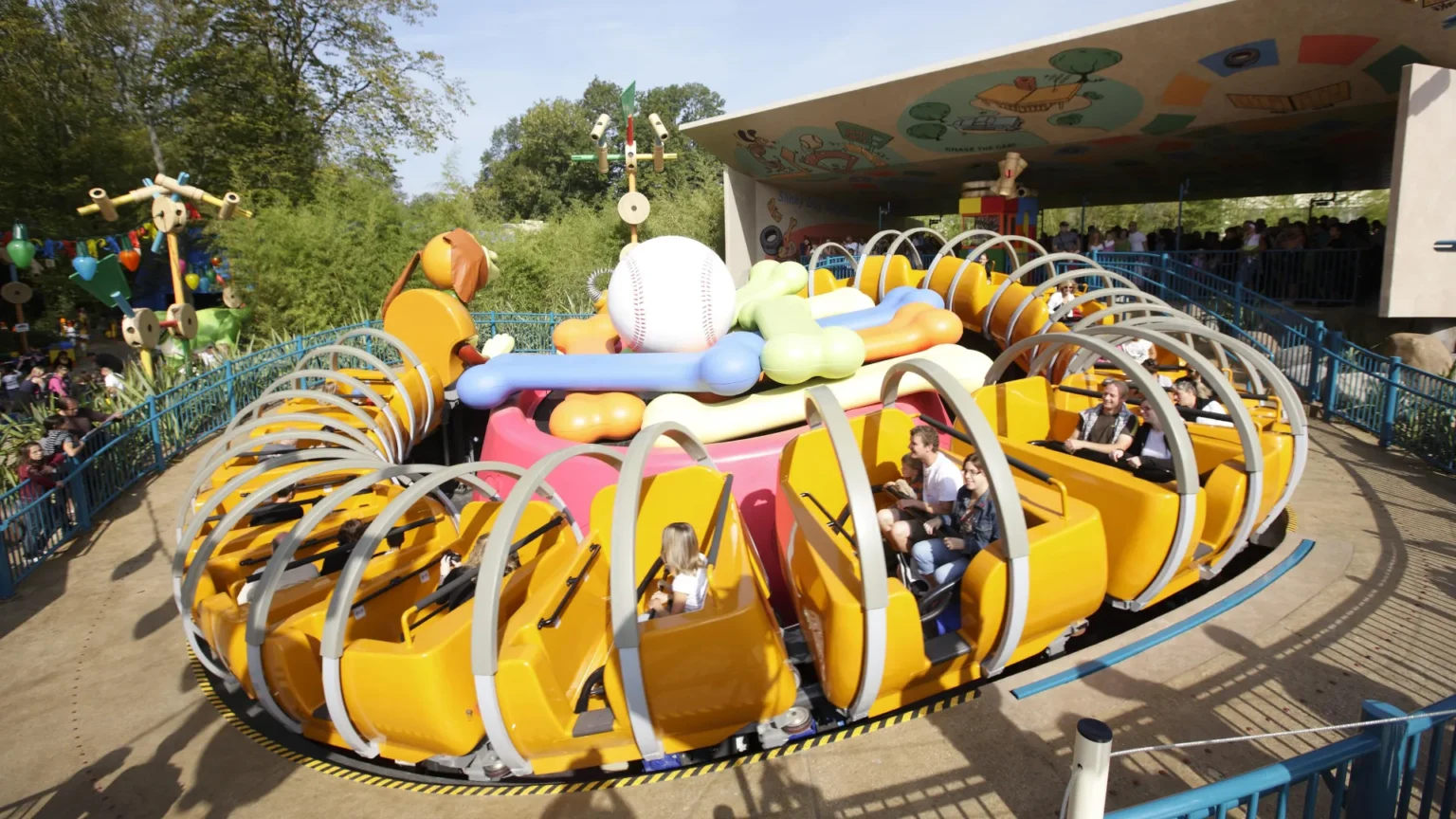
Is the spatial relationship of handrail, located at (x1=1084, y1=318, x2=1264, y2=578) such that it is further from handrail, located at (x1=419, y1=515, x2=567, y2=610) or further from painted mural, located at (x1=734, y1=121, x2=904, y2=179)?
painted mural, located at (x1=734, y1=121, x2=904, y2=179)

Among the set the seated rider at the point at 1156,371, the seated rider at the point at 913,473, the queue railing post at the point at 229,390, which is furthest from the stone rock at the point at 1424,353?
the queue railing post at the point at 229,390

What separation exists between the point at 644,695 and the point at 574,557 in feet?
3.69

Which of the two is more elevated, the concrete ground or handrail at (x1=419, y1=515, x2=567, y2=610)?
handrail at (x1=419, y1=515, x2=567, y2=610)

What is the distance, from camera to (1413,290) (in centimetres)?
939

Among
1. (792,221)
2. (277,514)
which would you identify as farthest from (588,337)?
(792,221)

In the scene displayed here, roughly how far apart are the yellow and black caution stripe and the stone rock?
904 cm

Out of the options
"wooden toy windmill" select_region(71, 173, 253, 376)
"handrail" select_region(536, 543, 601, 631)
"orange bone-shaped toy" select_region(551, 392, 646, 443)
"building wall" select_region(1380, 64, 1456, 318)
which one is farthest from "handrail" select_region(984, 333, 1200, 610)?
"wooden toy windmill" select_region(71, 173, 253, 376)

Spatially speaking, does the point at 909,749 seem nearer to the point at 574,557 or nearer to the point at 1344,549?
the point at 574,557

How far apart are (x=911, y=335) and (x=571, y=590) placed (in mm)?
4387

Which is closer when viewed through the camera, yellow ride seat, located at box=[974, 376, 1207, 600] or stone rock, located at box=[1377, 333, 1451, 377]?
yellow ride seat, located at box=[974, 376, 1207, 600]

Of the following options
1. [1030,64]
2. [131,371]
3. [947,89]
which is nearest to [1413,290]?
[1030,64]

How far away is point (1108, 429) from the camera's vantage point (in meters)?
5.22

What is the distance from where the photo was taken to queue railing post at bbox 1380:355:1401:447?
7336 mm

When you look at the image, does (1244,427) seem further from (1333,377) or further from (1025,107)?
(1025,107)
